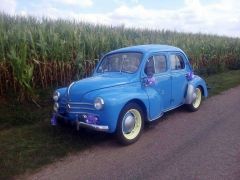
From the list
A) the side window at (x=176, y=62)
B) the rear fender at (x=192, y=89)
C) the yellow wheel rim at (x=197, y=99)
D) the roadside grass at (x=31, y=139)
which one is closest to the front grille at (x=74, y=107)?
the roadside grass at (x=31, y=139)

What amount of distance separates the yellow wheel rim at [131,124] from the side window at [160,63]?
136 centimetres

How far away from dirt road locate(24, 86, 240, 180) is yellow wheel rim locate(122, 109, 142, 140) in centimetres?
21

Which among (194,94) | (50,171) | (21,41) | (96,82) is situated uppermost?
(21,41)

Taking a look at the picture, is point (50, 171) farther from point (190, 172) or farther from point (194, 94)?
point (194, 94)

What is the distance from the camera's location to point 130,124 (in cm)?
637

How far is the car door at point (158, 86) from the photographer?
6.92 m

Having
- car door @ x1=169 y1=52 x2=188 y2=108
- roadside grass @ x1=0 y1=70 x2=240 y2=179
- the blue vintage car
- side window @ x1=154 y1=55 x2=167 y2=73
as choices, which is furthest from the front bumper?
car door @ x1=169 y1=52 x2=188 y2=108

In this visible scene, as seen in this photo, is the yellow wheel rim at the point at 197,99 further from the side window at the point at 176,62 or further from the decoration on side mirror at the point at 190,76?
the side window at the point at 176,62

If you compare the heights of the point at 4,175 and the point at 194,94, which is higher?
the point at 194,94

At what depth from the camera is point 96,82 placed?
21.3 feet

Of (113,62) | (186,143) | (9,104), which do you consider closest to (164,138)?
(186,143)

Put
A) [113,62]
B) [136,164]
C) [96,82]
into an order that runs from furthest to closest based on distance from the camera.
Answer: [113,62] → [96,82] → [136,164]

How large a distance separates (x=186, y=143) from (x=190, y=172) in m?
1.38

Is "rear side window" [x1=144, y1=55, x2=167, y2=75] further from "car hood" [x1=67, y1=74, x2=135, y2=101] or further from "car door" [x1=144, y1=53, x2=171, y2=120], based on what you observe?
"car hood" [x1=67, y1=74, x2=135, y2=101]
